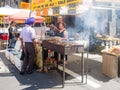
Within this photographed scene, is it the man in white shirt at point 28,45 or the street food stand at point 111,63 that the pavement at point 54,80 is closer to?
the street food stand at point 111,63

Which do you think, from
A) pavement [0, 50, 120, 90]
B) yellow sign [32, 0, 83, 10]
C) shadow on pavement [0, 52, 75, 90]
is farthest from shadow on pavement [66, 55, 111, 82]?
yellow sign [32, 0, 83, 10]

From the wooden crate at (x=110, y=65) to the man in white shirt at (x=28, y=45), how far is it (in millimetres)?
2464

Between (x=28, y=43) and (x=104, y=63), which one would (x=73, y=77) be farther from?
(x=28, y=43)

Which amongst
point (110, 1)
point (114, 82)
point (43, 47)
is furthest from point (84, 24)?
point (114, 82)

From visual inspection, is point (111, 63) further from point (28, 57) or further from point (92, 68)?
point (28, 57)

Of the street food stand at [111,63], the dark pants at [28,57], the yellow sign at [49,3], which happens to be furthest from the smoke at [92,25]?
the dark pants at [28,57]

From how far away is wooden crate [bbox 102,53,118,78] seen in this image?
866 centimetres

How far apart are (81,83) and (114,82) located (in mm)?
1007

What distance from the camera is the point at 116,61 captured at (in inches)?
340

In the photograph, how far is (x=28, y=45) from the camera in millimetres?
9250

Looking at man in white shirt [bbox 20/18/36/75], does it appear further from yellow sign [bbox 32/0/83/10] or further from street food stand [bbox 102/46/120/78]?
yellow sign [bbox 32/0/83/10]

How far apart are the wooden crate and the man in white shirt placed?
2464 millimetres

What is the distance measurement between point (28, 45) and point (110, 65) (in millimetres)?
2796

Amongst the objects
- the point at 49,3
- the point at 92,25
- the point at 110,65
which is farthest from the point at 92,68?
the point at 92,25
